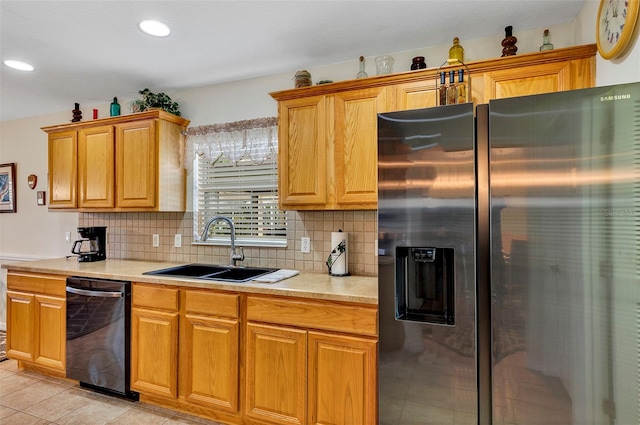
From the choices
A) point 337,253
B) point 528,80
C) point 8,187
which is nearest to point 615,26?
point 528,80

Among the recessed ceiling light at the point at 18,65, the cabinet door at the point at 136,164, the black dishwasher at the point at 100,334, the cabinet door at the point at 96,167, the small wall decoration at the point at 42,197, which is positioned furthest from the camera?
the small wall decoration at the point at 42,197

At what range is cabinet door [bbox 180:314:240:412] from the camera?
7.19ft

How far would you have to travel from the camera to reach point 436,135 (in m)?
1.58

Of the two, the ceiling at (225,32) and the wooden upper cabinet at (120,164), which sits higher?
the ceiling at (225,32)

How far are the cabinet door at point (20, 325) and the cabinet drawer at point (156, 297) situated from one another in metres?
1.17

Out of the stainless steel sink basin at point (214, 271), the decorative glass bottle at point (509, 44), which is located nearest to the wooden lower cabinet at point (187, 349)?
the stainless steel sink basin at point (214, 271)

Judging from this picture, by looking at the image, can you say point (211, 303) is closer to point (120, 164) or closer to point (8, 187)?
point (120, 164)

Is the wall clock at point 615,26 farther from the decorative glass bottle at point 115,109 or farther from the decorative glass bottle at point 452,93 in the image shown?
the decorative glass bottle at point 115,109

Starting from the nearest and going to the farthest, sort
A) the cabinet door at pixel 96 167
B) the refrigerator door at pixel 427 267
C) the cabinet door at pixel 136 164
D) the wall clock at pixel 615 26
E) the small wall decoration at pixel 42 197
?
the wall clock at pixel 615 26 → the refrigerator door at pixel 427 267 → the cabinet door at pixel 136 164 → the cabinet door at pixel 96 167 → the small wall decoration at pixel 42 197


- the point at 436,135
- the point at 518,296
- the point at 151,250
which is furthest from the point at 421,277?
the point at 151,250

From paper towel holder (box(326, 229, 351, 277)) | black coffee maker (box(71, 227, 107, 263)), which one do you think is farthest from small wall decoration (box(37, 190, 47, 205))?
paper towel holder (box(326, 229, 351, 277))

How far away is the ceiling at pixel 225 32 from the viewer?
6.44ft

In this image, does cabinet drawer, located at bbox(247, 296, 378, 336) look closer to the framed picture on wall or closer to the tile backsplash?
the tile backsplash

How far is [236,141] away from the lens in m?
2.96
